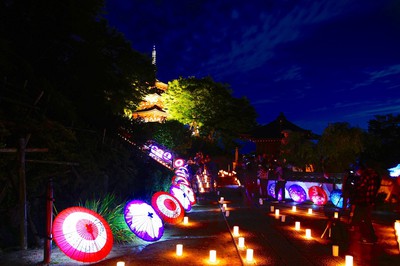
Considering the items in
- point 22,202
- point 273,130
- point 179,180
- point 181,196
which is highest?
point 273,130

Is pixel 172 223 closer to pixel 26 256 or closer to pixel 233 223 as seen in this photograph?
pixel 233 223

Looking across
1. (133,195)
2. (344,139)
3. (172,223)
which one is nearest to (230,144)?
(344,139)

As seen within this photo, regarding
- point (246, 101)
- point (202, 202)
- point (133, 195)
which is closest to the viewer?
point (133, 195)

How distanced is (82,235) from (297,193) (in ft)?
38.1

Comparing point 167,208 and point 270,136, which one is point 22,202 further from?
point 270,136

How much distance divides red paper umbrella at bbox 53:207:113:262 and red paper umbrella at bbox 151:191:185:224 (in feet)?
10.1

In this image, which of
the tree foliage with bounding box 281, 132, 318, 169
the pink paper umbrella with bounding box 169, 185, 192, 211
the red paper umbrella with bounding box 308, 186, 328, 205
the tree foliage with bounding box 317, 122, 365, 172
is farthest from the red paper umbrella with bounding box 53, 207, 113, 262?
the tree foliage with bounding box 281, 132, 318, 169

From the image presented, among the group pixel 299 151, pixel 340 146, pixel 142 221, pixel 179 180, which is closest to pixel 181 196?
pixel 179 180

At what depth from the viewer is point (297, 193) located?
50.0ft

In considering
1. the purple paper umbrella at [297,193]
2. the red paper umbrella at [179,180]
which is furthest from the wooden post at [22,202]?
the purple paper umbrella at [297,193]

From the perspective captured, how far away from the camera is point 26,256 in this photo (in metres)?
6.07

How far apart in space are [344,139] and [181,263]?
1574 cm

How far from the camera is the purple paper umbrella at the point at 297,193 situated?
595 inches

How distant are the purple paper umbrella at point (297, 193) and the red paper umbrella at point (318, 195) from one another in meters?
0.62
